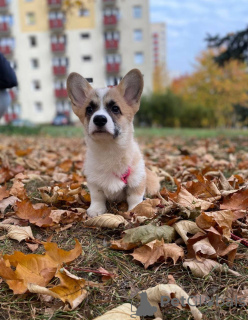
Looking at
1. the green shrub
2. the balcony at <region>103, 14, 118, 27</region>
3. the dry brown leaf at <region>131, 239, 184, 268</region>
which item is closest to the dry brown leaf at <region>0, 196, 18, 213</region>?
the dry brown leaf at <region>131, 239, 184, 268</region>

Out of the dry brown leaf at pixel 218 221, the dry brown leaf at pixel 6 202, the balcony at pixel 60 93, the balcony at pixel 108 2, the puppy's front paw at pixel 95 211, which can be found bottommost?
the balcony at pixel 60 93

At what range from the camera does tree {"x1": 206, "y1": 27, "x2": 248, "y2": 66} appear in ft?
26.8

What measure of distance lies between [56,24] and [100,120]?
29420 mm

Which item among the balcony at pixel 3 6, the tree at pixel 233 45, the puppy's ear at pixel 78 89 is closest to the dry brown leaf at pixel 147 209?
the puppy's ear at pixel 78 89

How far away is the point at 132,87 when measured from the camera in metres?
2.27

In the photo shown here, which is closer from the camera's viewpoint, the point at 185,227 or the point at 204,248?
the point at 204,248

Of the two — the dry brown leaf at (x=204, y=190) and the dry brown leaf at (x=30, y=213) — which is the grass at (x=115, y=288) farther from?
the dry brown leaf at (x=204, y=190)

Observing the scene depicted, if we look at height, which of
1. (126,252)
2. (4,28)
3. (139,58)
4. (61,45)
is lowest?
(126,252)

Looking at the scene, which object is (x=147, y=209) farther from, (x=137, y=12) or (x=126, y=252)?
(x=137, y=12)

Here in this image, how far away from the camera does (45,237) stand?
181cm

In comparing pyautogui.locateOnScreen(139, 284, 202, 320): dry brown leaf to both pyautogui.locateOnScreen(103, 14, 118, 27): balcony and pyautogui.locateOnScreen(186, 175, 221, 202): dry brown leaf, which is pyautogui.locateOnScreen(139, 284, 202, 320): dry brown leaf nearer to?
pyautogui.locateOnScreen(186, 175, 221, 202): dry brown leaf

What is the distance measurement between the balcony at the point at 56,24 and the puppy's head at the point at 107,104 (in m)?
28.6

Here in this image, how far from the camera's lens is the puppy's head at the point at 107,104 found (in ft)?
6.63

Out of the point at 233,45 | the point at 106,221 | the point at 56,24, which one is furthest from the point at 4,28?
the point at 106,221
